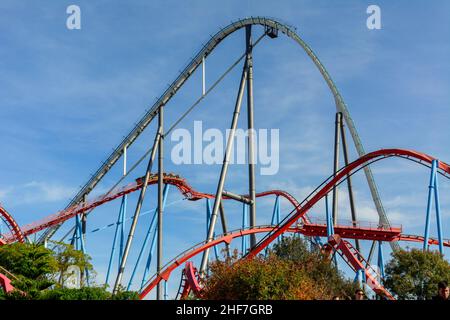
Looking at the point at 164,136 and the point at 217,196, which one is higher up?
the point at 164,136

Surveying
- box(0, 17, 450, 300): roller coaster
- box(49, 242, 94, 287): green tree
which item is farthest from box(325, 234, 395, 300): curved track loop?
box(49, 242, 94, 287): green tree

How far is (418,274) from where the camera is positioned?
70.7 feet

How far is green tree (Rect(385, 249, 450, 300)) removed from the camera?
21314 mm

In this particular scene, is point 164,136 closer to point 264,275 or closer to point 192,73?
point 192,73

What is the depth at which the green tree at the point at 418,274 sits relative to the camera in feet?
69.9

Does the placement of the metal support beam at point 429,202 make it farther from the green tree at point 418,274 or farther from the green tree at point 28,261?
the green tree at point 28,261

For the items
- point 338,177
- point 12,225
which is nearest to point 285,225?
point 338,177

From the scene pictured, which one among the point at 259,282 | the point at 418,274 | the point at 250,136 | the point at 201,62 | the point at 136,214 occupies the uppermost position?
the point at 201,62

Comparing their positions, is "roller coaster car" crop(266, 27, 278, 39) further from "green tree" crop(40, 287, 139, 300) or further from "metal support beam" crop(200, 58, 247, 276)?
"green tree" crop(40, 287, 139, 300)

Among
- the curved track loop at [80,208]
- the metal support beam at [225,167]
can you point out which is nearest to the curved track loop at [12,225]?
the curved track loop at [80,208]

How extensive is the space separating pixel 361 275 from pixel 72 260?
44.2ft

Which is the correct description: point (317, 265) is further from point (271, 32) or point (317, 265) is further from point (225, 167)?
point (271, 32)

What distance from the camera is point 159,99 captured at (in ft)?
94.9
